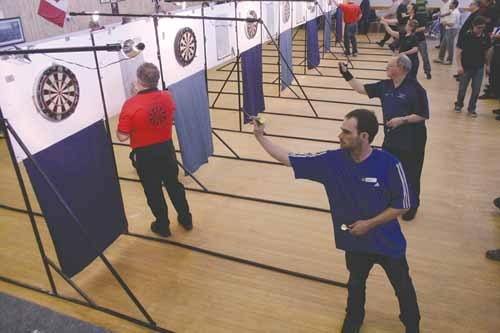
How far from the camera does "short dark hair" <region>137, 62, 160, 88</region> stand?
11.0 ft

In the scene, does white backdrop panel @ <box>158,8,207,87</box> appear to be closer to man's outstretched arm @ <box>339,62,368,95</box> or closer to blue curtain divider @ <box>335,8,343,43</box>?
man's outstretched arm @ <box>339,62,368,95</box>

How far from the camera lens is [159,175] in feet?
12.5

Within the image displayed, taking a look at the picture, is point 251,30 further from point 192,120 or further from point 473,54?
point 473,54

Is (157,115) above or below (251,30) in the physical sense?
below

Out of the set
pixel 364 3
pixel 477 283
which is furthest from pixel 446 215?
pixel 364 3

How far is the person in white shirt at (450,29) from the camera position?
30.7 feet

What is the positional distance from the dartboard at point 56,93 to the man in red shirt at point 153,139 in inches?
34.1

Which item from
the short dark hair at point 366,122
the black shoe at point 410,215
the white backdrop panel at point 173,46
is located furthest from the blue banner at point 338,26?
the short dark hair at point 366,122

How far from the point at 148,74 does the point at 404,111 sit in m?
2.25

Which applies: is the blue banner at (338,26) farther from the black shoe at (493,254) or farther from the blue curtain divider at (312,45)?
the black shoe at (493,254)

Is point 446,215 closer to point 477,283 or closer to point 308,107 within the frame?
point 477,283

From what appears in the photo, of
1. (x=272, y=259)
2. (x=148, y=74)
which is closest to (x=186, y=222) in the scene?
(x=272, y=259)

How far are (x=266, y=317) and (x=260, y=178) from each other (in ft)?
7.52

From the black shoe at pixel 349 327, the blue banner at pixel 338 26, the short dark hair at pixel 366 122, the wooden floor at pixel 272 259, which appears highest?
the short dark hair at pixel 366 122
